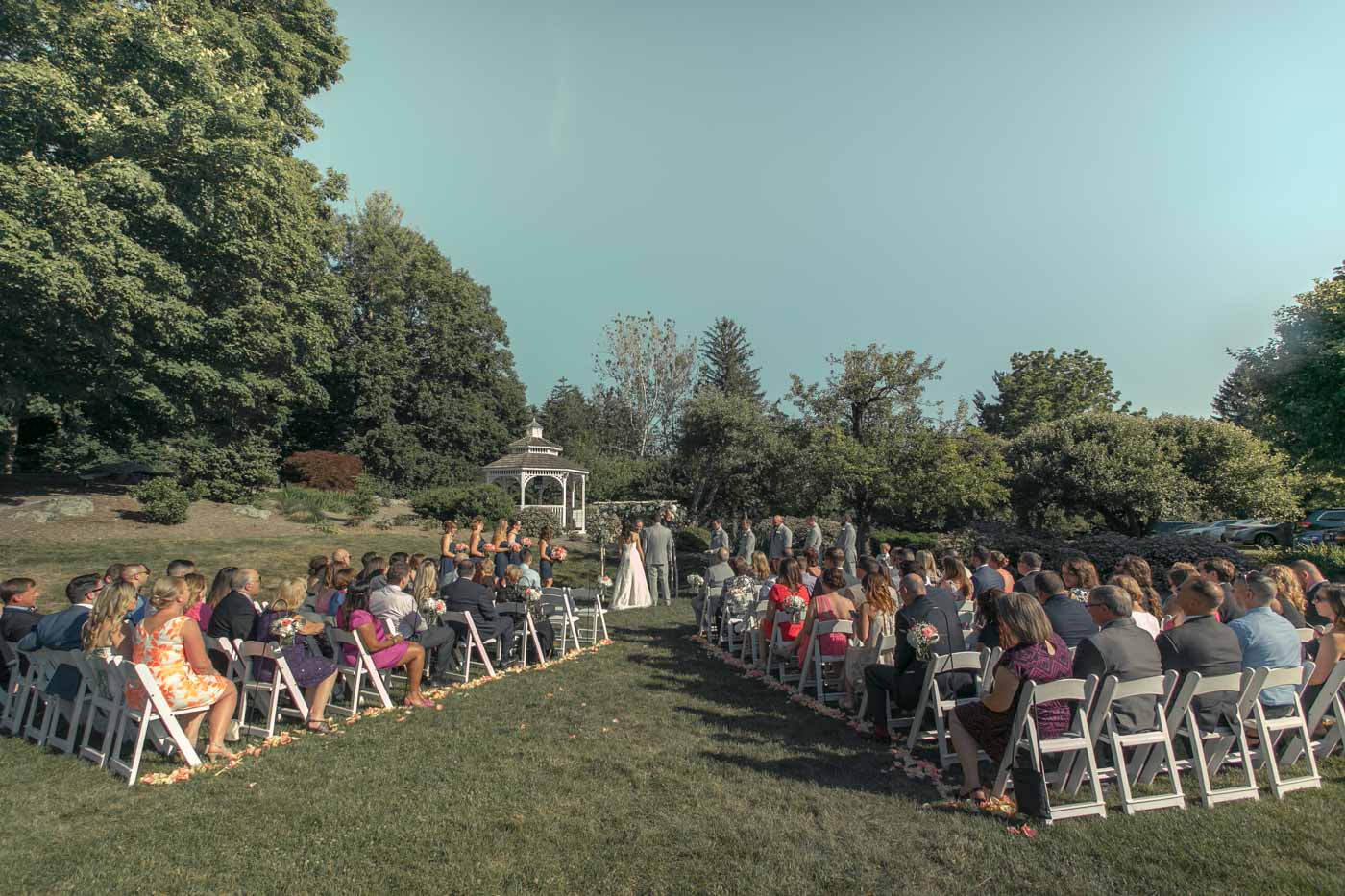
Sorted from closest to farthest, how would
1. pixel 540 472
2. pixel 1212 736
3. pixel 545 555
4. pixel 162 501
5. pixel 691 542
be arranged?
pixel 1212 736 → pixel 545 555 → pixel 162 501 → pixel 691 542 → pixel 540 472

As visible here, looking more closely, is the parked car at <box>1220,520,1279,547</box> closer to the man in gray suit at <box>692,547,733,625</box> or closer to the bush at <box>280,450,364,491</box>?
the man in gray suit at <box>692,547,733,625</box>

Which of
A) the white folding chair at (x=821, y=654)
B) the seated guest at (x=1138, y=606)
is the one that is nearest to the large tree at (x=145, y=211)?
the white folding chair at (x=821, y=654)

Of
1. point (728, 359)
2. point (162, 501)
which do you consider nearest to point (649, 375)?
point (728, 359)

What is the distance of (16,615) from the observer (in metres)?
6.05

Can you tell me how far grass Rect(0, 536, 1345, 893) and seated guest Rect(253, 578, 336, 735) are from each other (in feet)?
1.27

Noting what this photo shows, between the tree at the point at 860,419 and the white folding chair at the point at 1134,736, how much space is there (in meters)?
14.5

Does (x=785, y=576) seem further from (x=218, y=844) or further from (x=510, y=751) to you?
(x=218, y=844)

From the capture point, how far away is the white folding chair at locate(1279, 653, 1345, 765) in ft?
15.0

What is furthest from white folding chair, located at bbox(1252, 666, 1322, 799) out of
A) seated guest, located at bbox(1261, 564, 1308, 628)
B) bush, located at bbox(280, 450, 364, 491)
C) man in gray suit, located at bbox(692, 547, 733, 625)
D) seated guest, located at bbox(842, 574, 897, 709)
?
bush, located at bbox(280, 450, 364, 491)

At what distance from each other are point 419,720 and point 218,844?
2.26 metres

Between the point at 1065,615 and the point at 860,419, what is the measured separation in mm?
15955

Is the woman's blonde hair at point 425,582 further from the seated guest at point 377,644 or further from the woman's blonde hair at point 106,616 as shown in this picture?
the woman's blonde hair at point 106,616

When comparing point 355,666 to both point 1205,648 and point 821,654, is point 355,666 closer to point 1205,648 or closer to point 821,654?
point 821,654

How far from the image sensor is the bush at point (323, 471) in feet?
90.2
